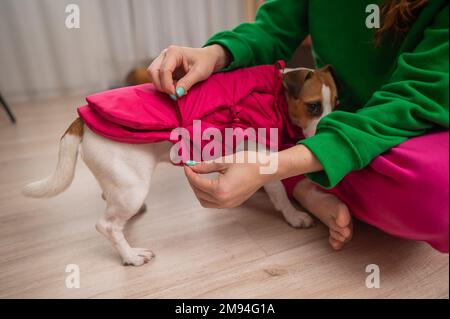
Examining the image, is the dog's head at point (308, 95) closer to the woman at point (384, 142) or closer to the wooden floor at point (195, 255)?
the woman at point (384, 142)

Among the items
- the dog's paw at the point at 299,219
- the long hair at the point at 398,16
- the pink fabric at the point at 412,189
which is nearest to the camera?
the pink fabric at the point at 412,189

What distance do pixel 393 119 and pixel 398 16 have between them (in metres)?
0.26

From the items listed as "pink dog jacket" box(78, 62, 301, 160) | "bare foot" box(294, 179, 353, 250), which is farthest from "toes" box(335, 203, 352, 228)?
"pink dog jacket" box(78, 62, 301, 160)

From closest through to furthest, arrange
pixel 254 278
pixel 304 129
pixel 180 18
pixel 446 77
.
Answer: pixel 446 77 → pixel 254 278 → pixel 304 129 → pixel 180 18

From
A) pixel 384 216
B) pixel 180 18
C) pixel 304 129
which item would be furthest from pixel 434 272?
pixel 180 18

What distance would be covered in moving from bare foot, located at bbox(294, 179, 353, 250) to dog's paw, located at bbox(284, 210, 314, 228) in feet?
0.08

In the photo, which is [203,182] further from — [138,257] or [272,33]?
[272,33]

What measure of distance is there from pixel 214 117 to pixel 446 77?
0.50 m

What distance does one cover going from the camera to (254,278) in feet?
2.87

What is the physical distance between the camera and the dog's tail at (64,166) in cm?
90

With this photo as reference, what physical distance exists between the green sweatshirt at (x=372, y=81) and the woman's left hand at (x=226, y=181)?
133 millimetres

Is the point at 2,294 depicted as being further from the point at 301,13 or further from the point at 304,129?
the point at 301,13

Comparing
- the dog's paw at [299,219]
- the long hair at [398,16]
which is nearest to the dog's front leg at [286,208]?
the dog's paw at [299,219]

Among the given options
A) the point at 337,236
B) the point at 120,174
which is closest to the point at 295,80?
the point at 337,236
